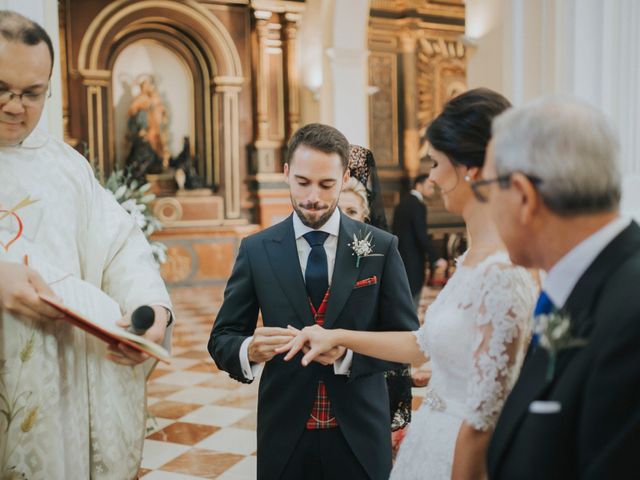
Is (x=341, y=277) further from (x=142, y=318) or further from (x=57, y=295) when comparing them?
(x=57, y=295)

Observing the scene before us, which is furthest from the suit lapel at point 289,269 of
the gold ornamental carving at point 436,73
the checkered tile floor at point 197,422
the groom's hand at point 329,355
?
the gold ornamental carving at point 436,73

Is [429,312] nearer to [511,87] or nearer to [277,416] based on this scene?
[277,416]

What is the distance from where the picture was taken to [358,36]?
9445 mm

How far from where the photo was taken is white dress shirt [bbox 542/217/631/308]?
43.0 inches

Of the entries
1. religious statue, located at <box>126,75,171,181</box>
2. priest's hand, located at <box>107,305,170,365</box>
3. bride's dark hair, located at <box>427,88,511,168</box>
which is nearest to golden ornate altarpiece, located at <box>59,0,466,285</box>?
religious statue, located at <box>126,75,171,181</box>

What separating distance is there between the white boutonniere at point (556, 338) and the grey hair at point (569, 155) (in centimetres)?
18

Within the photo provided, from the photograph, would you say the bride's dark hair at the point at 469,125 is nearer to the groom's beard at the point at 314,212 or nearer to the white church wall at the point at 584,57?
the groom's beard at the point at 314,212

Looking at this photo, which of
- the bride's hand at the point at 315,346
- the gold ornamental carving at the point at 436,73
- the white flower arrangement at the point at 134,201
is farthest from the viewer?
the gold ornamental carving at the point at 436,73

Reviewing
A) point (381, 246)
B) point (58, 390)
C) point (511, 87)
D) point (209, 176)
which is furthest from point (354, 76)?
point (58, 390)

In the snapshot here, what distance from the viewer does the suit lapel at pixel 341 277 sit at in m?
2.00

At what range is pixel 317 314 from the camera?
2053mm

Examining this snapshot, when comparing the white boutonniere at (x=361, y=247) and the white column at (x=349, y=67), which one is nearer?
the white boutonniere at (x=361, y=247)

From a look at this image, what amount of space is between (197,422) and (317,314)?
123 inches

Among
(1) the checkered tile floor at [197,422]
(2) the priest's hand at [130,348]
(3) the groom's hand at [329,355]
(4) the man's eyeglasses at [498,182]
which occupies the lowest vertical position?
(1) the checkered tile floor at [197,422]
